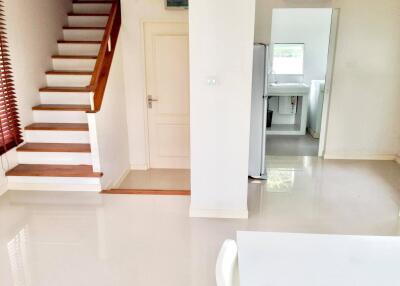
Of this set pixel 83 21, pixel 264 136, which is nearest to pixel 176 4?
pixel 83 21

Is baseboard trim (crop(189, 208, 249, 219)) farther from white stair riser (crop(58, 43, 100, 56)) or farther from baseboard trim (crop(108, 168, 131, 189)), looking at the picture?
white stair riser (crop(58, 43, 100, 56))

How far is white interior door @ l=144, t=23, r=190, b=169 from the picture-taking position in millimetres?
4773

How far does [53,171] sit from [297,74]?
15.8ft

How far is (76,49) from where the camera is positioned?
5.09m

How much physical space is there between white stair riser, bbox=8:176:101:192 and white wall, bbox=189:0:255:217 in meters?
1.27

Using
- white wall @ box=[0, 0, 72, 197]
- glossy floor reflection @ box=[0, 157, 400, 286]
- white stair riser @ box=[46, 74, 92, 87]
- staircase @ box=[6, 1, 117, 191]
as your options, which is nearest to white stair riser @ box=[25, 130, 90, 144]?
staircase @ box=[6, 1, 117, 191]

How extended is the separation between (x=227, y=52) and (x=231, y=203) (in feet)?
4.49

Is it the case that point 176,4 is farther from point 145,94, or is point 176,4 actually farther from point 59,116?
point 59,116

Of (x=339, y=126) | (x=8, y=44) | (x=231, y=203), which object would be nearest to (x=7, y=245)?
(x=231, y=203)

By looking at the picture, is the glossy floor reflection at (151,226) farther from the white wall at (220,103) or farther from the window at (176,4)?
the window at (176,4)

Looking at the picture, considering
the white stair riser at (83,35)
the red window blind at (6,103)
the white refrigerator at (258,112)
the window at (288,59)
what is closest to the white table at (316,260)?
the white refrigerator at (258,112)

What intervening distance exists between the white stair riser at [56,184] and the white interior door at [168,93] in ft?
4.82

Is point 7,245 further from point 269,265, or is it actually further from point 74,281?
point 269,265

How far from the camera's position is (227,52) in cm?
294
